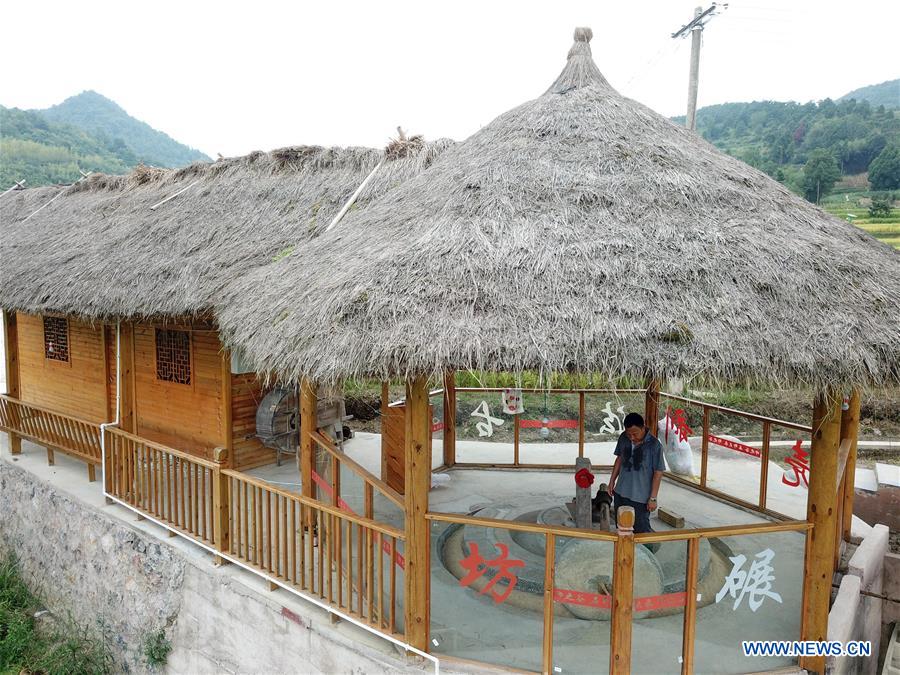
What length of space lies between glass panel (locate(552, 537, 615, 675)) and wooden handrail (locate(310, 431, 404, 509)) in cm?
146

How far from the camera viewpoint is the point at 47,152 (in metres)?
43.7

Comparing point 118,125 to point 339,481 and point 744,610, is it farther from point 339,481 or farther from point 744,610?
point 744,610

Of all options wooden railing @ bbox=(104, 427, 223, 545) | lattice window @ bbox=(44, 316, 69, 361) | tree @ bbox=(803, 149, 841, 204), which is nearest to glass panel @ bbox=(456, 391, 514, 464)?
wooden railing @ bbox=(104, 427, 223, 545)

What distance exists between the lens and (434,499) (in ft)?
26.4

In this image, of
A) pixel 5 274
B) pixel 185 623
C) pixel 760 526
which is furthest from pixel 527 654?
pixel 5 274

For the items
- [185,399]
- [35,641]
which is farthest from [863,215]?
[35,641]

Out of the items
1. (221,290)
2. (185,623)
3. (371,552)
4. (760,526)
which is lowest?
(185,623)

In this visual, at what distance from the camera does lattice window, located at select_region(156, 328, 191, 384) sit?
9.27 meters

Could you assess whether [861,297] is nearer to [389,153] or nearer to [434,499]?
[434,499]

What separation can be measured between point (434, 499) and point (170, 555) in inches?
125

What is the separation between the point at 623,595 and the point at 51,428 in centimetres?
895

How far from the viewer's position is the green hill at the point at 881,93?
199 feet

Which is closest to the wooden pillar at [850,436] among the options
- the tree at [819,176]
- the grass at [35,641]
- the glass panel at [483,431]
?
the glass panel at [483,431]

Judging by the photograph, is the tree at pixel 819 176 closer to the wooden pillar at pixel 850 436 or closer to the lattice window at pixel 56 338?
the wooden pillar at pixel 850 436
